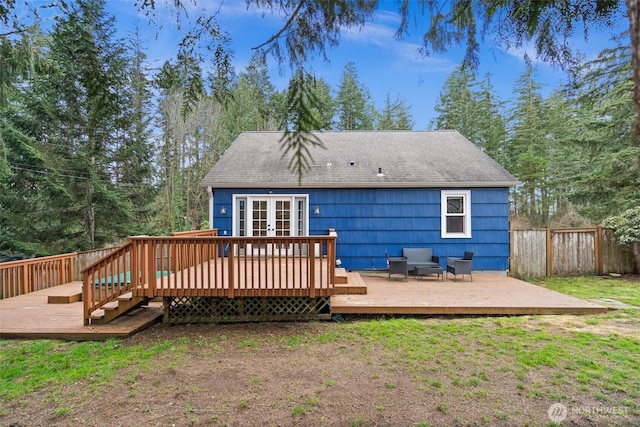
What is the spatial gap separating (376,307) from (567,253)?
24.0ft

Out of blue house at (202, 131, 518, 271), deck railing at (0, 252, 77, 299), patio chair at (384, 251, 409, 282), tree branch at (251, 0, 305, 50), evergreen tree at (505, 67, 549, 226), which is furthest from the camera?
evergreen tree at (505, 67, 549, 226)

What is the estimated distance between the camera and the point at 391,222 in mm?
8664

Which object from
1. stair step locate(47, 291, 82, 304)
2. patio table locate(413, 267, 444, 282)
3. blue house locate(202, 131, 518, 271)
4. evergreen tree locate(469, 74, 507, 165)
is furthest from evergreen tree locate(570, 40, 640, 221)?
stair step locate(47, 291, 82, 304)

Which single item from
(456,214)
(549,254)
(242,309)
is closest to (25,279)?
(242,309)

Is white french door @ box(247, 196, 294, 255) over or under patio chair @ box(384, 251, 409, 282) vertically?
over

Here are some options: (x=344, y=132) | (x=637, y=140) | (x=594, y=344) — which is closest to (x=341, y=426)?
(x=637, y=140)

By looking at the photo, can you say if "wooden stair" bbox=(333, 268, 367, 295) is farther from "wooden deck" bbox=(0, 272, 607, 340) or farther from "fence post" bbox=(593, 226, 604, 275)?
"fence post" bbox=(593, 226, 604, 275)

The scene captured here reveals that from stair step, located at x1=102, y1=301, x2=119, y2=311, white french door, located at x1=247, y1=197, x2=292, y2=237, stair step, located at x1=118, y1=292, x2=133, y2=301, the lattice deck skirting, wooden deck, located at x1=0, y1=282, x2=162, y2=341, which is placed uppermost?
white french door, located at x1=247, y1=197, x2=292, y2=237

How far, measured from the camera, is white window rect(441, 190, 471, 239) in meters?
8.57

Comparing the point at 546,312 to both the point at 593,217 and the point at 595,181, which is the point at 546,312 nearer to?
the point at 595,181

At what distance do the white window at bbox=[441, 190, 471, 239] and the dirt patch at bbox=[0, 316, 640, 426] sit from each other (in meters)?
5.20

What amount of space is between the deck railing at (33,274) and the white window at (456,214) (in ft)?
33.7

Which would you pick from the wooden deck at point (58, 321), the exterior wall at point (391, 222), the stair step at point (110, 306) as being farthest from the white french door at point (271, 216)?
the stair step at point (110, 306)

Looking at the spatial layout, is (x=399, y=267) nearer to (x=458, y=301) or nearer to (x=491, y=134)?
(x=458, y=301)
